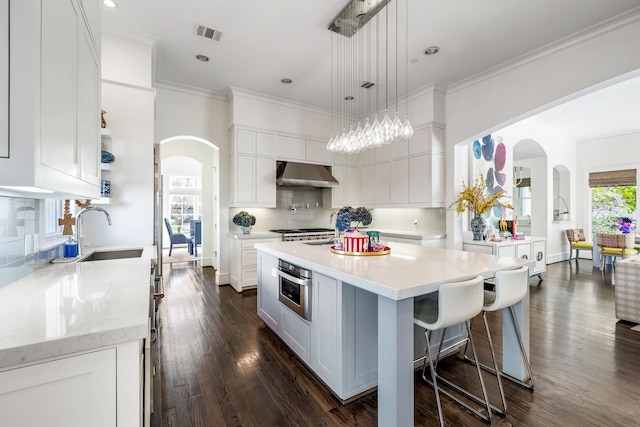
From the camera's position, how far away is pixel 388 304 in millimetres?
1475

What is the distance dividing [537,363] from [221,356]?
2653 mm

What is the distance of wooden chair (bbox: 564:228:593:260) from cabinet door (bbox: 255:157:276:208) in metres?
6.88

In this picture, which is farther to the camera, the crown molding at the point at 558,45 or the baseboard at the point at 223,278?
the baseboard at the point at 223,278

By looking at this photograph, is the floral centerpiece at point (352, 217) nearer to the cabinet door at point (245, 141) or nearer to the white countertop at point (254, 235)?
the white countertop at point (254, 235)

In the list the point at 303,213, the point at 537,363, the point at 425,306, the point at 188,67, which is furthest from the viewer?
the point at 303,213

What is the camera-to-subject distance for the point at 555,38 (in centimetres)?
315

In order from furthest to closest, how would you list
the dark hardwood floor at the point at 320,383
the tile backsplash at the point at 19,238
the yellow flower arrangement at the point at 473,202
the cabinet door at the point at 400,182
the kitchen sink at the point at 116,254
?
the cabinet door at the point at 400,182 < the yellow flower arrangement at the point at 473,202 < the kitchen sink at the point at 116,254 < the dark hardwood floor at the point at 320,383 < the tile backsplash at the point at 19,238

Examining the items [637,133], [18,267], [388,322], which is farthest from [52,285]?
[637,133]

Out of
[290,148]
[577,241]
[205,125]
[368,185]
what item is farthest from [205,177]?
[577,241]

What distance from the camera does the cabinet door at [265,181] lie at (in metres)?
4.76

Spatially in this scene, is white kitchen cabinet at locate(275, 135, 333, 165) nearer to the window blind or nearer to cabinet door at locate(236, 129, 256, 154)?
cabinet door at locate(236, 129, 256, 154)

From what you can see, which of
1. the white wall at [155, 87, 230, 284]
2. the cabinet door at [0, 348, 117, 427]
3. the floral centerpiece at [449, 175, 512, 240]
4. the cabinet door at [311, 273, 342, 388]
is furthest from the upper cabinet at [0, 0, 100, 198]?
the floral centerpiece at [449, 175, 512, 240]

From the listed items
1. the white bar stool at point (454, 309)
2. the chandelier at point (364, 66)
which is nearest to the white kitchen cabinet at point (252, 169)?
the chandelier at point (364, 66)

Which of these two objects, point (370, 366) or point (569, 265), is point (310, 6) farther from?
point (569, 265)
